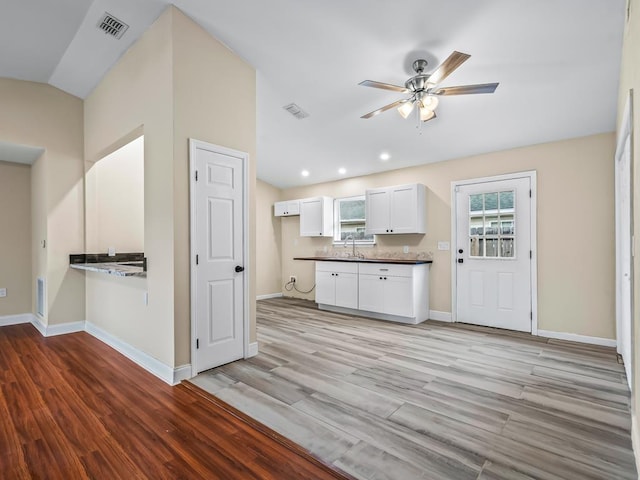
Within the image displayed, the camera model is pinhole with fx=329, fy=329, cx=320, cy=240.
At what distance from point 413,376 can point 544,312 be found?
7.83 feet

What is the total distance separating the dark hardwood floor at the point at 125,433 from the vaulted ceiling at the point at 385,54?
315cm

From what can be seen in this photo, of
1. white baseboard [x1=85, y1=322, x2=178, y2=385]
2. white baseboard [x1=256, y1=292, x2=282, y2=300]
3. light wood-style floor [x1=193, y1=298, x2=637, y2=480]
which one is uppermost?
white baseboard [x1=85, y1=322, x2=178, y2=385]

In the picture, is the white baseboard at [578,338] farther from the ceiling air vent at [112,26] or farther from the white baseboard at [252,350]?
the ceiling air vent at [112,26]

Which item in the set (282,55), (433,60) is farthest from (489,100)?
(282,55)

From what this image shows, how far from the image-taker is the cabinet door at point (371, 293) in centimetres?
508

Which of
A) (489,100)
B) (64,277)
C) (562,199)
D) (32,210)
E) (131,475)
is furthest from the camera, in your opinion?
(32,210)

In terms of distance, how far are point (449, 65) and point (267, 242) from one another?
5388 mm

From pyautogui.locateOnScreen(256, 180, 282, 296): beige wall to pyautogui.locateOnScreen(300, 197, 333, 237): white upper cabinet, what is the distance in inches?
37.6

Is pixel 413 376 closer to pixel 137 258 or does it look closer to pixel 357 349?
pixel 357 349

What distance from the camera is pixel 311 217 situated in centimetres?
653

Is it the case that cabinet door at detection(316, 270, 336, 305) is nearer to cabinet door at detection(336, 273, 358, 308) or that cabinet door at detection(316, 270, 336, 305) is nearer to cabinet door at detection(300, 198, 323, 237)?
cabinet door at detection(336, 273, 358, 308)

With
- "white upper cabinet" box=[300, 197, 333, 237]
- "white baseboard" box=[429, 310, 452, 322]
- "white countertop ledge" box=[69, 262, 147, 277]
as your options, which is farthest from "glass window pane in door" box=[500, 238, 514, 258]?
"white countertop ledge" box=[69, 262, 147, 277]

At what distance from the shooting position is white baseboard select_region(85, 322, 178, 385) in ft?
9.29

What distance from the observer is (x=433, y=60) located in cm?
304
